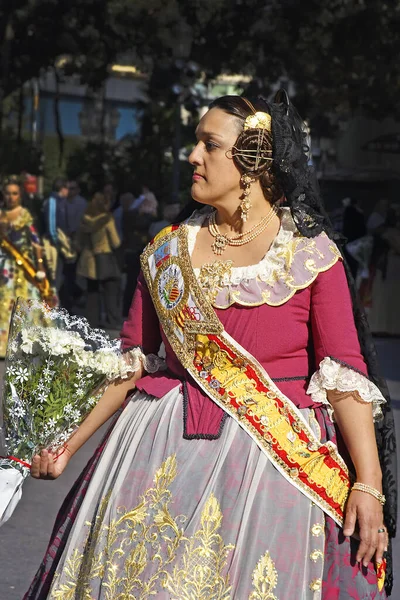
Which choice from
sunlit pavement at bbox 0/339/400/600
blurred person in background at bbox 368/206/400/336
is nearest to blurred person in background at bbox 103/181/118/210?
blurred person in background at bbox 368/206/400/336

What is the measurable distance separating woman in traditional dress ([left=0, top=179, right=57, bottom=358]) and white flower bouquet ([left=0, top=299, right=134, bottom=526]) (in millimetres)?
9145

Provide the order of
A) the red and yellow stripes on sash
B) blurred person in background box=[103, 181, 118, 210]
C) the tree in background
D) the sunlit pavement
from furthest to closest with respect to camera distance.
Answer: the tree in background → blurred person in background box=[103, 181, 118, 210] → the sunlit pavement → the red and yellow stripes on sash

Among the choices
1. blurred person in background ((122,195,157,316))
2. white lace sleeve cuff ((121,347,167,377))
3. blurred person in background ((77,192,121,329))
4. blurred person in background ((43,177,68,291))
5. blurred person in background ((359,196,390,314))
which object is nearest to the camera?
white lace sleeve cuff ((121,347,167,377))

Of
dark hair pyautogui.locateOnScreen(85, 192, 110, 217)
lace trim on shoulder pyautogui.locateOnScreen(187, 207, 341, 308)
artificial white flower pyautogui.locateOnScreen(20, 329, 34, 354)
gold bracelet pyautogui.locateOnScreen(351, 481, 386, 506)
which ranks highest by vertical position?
lace trim on shoulder pyautogui.locateOnScreen(187, 207, 341, 308)

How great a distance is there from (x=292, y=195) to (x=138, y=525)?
98 cm

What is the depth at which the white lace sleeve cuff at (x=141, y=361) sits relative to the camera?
3549mm

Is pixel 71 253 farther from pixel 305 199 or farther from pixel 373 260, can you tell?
pixel 305 199

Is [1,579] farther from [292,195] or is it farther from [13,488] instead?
[292,195]

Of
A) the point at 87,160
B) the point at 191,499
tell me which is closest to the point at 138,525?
the point at 191,499

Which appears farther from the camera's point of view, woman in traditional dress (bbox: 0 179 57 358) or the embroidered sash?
woman in traditional dress (bbox: 0 179 57 358)

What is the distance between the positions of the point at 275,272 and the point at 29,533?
124 inches

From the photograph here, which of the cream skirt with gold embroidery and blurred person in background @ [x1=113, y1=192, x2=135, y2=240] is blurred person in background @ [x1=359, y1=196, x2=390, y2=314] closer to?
blurred person in background @ [x1=113, y1=192, x2=135, y2=240]

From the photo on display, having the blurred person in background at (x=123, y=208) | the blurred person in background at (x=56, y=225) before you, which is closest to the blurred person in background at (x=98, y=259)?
the blurred person in background at (x=56, y=225)

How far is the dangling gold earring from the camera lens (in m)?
3.39
